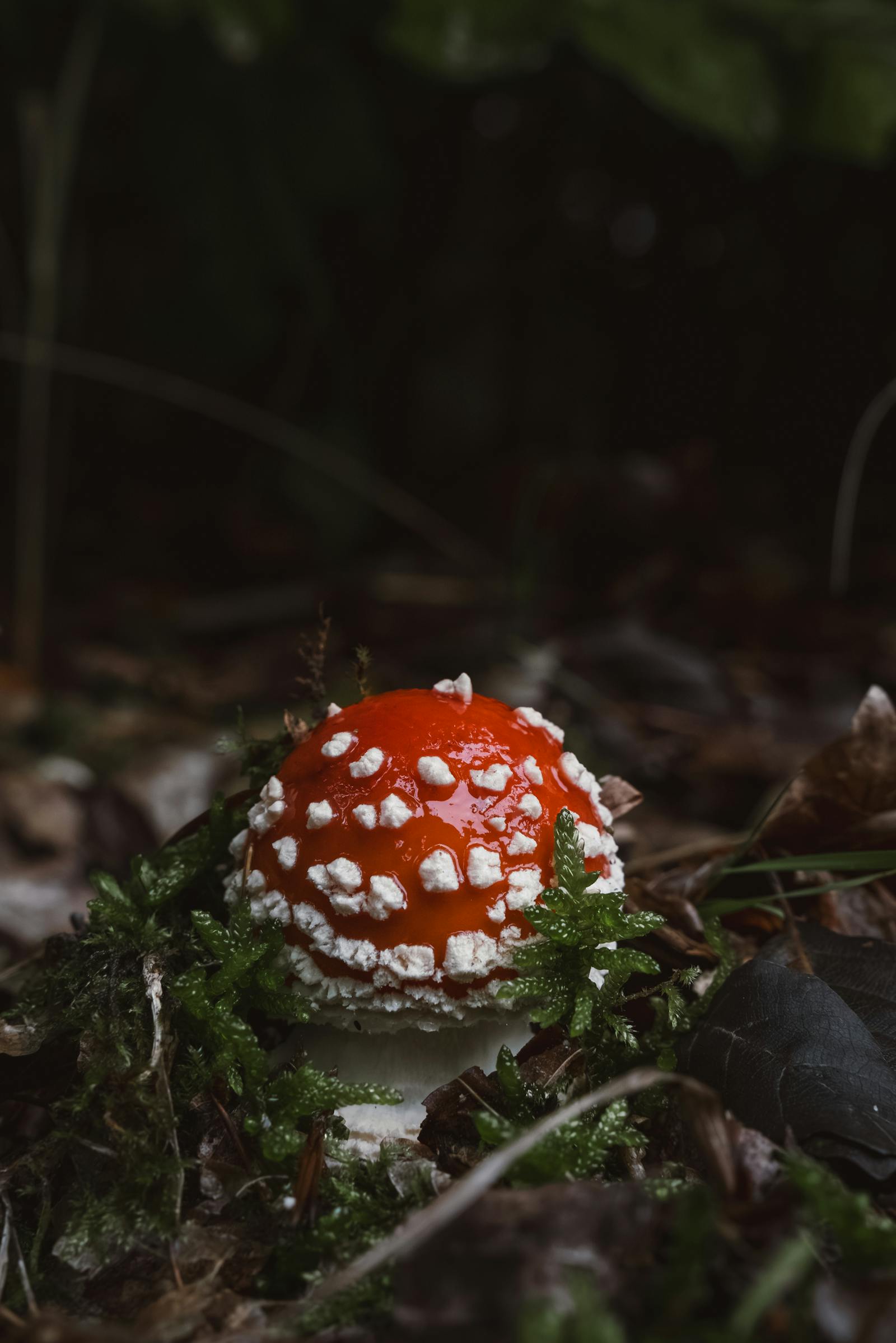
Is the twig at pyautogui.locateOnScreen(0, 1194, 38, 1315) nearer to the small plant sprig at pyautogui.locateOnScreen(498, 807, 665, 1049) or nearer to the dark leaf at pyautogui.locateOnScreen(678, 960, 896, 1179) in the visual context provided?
the small plant sprig at pyautogui.locateOnScreen(498, 807, 665, 1049)

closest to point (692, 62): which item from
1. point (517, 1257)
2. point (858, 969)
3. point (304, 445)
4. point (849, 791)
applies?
point (304, 445)

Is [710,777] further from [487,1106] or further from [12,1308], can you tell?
[12,1308]

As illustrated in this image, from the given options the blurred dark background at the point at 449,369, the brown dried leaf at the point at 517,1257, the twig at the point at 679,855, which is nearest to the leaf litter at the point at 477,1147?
the brown dried leaf at the point at 517,1257

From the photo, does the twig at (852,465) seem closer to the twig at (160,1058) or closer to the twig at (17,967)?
the twig at (160,1058)

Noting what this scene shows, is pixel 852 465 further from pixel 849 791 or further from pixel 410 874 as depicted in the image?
pixel 410 874

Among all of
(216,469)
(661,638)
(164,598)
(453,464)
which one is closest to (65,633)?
(164,598)

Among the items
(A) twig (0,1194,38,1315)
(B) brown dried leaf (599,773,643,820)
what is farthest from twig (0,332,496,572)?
(A) twig (0,1194,38,1315)
